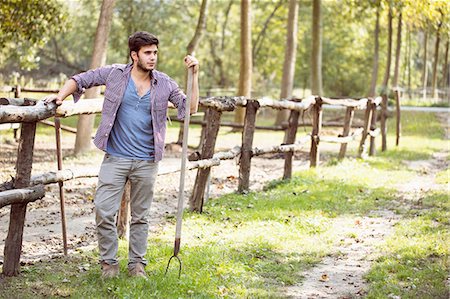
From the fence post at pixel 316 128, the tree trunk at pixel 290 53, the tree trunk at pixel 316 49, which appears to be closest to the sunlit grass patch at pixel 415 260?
the fence post at pixel 316 128

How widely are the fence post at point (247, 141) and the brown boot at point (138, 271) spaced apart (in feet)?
16.0

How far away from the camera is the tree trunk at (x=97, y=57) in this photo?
15.1m

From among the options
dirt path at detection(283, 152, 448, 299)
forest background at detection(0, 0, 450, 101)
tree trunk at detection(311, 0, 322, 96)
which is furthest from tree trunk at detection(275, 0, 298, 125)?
forest background at detection(0, 0, 450, 101)

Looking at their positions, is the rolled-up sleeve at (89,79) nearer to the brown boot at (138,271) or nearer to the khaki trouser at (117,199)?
the khaki trouser at (117,199)

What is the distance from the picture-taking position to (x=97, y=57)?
1541 cm

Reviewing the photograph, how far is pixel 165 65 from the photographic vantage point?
47.6 meters

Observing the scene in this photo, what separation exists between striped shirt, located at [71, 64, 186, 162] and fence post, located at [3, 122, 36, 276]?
0.51m

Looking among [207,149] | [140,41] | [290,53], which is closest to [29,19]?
[290,53]

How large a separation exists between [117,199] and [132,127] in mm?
596

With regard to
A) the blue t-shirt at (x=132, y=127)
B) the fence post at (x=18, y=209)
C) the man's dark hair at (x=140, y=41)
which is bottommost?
the fence post at (x=18, y=209)

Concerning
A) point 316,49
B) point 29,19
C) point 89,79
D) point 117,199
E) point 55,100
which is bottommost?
point 117,199

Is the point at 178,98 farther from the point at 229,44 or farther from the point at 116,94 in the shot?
the point at 229,44

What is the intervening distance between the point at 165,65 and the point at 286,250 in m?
40.6

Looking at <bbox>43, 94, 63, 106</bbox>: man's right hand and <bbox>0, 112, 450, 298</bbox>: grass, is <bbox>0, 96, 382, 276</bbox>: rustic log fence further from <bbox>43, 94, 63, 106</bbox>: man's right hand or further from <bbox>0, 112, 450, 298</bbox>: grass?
<bbox>0, 112, 450, 298</bbox>: grass
